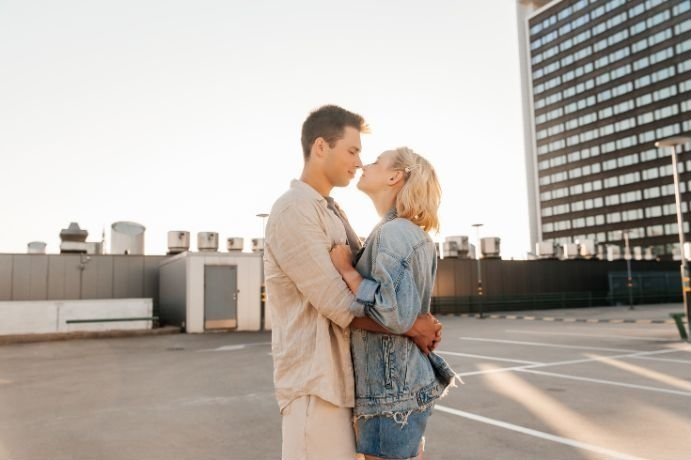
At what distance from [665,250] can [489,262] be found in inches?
2600

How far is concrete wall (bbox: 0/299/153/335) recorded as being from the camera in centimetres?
1933

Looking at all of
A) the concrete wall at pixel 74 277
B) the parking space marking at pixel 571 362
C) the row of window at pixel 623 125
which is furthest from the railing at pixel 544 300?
the row of window at pixel 623 125

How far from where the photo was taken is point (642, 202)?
293 feet

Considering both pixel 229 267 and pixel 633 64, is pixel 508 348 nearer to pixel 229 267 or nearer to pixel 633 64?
pixel 229 267

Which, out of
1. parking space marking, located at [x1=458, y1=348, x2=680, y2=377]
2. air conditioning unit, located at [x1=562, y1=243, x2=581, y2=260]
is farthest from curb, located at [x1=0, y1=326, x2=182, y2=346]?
air conditioning unit, located at [x1=562, y1=243, x2=581, y2=260]

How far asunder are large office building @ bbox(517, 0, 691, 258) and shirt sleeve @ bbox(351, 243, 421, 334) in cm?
8984

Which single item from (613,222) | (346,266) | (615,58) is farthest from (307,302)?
(615,58)

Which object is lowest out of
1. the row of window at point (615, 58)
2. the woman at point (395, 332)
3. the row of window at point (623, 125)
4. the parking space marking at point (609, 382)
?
the parking space marking at point (609, 382)

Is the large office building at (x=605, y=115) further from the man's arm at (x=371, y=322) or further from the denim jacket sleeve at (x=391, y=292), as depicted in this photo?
the denim jacket sleeve at (x=391, y=292)

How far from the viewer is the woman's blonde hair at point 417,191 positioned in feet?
7.22

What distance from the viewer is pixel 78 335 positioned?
755 inches

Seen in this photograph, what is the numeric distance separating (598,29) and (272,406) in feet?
341

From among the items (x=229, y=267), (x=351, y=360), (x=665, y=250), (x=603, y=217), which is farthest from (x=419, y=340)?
(x=603, y=217)

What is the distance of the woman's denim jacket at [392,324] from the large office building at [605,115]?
89.7 meters
